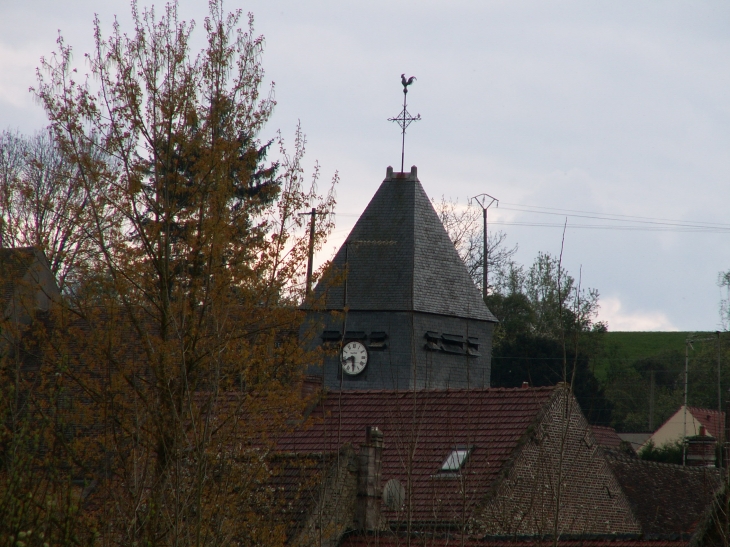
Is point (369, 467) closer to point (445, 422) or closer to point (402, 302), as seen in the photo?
point (445, 422)

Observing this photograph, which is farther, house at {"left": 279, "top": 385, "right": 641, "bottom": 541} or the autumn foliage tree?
house at {"left": 279, "top": 385, "right": 641, "bottom": 541}

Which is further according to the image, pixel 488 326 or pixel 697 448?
pixel 488 326

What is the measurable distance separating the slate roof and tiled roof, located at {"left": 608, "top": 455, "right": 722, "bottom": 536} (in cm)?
706

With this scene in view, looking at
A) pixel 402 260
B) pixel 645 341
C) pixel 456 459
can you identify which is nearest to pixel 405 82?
pixel 402 260

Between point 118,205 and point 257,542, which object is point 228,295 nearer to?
point 118,205

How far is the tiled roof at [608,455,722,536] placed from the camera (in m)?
21.7

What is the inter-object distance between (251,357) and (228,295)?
34.1 inches

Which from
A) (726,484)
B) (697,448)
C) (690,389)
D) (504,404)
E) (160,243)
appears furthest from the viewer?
(690,389)

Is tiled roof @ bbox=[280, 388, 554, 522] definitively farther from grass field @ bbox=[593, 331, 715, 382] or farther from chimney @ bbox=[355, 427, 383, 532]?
grass field @ bbox=[593, 331, 715, 382]

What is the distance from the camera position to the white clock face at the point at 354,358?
27484 millimetres

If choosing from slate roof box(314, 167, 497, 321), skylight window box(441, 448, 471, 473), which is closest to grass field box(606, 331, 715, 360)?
slate roof box(314, 167, 497, 321)

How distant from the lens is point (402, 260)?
2922 centimetres

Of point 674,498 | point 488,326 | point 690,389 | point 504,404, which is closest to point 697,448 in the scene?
point 674,498

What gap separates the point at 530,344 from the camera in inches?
1775
